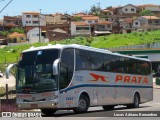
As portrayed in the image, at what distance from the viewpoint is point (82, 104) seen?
19859 millimetres

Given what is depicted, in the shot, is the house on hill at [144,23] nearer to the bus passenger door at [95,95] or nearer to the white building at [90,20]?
the white building at [90,20]

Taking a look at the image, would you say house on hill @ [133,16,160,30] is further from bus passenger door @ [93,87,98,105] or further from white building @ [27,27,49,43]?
bus passenger door @ [93,87,98,105]

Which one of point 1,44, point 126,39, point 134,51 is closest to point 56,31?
point 1,44

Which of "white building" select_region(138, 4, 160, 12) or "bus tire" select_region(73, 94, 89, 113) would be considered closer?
"bus tire" select_region(73, 94, 89, 113)

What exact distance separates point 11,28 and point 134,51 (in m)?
85.7

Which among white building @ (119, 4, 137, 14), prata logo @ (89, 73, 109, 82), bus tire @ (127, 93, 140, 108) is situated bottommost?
bus tire @ (127, 93, 140, 108)

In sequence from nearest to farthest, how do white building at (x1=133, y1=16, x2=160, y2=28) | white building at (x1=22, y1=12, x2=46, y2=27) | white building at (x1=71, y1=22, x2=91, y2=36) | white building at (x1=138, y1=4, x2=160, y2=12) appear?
1. white building at (x1=71, y1=22, x2=91, y2=36)
2. white building at (x1=133, y1=16, x2=160, y2=28)
3. white building at (x1=22, y1=12, x2=46, y2=27)
4. white building at (x1=138, y1=4, x2=160, y2=12)

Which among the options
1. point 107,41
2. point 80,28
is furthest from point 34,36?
point 107,41

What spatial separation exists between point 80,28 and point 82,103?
384 feet

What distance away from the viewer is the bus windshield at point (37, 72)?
60.6ft

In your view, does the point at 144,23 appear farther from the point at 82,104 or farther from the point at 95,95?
the point at 82,104

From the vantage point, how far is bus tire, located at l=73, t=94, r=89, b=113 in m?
19.6

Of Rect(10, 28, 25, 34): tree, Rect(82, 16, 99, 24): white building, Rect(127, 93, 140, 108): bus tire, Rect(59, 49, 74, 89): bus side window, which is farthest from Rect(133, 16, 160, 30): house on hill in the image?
Rect(59, 49, 74, 89): bus side window

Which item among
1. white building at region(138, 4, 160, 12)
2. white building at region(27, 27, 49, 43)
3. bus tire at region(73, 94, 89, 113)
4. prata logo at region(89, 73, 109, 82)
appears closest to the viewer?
bus tire at region(73, 94, 89, 113)
